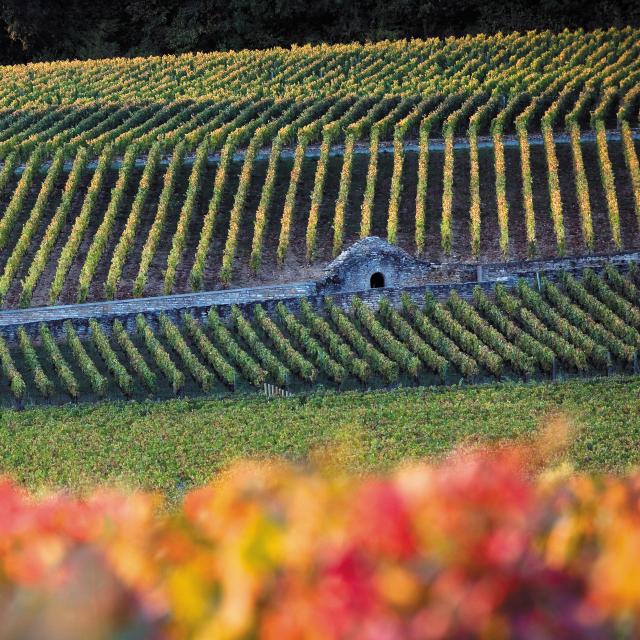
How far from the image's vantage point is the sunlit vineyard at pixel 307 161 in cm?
4159

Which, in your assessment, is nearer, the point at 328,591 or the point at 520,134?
the point at 328,591

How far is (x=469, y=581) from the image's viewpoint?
5914 millimetres

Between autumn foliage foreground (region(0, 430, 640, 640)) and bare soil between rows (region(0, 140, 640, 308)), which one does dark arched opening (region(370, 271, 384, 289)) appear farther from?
autumn foliage foreground (region(0, 430, 640, 640))

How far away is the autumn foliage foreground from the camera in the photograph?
564 centimetres

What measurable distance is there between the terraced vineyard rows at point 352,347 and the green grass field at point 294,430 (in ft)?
3.47

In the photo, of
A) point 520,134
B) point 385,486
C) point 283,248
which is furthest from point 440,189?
point 385,486

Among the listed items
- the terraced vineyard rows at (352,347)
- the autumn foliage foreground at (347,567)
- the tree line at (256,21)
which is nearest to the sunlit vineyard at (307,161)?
the terraced vineyard rows at (352,347)

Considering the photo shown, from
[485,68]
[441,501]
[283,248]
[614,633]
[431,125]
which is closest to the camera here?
[614,633]

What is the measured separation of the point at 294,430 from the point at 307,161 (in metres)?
22.6

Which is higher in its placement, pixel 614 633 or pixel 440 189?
pixel 614 633

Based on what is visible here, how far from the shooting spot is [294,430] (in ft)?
89.8

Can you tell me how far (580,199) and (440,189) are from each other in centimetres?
493

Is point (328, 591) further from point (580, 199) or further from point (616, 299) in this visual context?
point (580, 199)

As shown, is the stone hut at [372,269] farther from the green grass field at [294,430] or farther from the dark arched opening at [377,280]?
the green grass field at [294,430]
